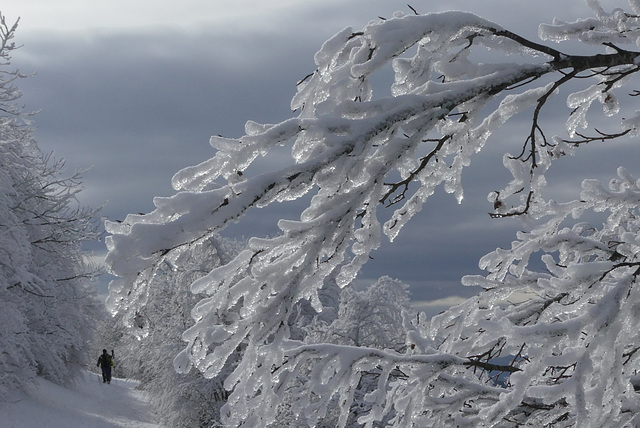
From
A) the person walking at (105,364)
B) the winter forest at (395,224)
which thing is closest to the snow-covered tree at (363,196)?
the winter forest at (395,224)

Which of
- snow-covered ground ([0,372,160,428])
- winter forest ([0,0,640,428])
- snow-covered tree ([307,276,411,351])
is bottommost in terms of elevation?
snow-covered ground ([0,372,160,428])

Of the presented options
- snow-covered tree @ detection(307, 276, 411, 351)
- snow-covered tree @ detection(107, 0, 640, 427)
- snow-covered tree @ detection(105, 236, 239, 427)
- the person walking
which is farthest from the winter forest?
the person walking

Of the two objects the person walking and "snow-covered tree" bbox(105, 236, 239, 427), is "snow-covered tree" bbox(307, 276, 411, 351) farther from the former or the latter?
the person walking

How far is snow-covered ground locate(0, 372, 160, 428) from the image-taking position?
17.2m

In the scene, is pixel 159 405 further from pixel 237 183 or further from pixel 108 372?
pixel 237 183

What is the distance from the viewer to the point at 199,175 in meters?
2.83

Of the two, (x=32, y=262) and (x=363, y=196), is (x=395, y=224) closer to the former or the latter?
(x=363, y=196)

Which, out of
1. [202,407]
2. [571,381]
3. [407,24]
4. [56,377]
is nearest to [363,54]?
[407,24]

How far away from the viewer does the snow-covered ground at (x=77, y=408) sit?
677 inches

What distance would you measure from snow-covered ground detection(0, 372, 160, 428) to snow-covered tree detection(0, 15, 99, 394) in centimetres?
73

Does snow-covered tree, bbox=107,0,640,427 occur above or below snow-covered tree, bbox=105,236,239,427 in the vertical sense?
above

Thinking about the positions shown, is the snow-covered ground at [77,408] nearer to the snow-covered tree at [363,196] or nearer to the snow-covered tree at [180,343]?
the snow-covered tree at [180,343]

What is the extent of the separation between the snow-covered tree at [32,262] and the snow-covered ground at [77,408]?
2.41ft

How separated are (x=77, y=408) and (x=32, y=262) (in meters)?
5.32
